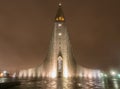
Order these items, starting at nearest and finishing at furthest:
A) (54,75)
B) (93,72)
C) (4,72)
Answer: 1. (54,75)
2. (93,72)
3. (4,72)

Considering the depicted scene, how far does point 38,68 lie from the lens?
340 ft

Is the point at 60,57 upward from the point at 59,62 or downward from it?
upward

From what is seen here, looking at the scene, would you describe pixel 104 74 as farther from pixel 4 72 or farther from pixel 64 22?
pixel 4 72

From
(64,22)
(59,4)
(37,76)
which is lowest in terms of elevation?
(37,76)

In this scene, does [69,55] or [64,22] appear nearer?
[69,55]

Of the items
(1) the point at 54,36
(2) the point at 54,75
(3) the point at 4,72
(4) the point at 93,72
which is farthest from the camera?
(3) the point at 4,72

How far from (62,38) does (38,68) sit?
21.1 m

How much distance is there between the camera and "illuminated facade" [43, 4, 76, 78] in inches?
4072

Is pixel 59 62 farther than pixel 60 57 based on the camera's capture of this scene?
No

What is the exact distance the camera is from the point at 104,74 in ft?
509

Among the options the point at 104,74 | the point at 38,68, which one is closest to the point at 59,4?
the point at 38,68

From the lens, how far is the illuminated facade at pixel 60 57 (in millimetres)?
103438

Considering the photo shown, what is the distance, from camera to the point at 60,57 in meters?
105

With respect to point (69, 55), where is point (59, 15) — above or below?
above
